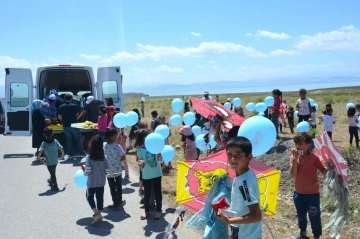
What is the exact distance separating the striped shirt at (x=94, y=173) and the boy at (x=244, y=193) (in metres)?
3.17

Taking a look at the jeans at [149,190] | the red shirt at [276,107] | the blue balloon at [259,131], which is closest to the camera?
the blue balloon at [259,131]

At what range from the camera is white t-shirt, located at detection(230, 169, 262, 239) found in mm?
2850

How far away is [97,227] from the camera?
5586 millimetres

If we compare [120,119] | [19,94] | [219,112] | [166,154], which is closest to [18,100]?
[19,94]

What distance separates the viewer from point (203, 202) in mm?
3830

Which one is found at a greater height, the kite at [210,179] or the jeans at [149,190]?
the kite at [210,179]

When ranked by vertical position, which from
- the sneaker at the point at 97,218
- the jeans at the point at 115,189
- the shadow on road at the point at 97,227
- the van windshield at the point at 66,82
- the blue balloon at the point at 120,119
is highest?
the van windshield at the point at 66,82

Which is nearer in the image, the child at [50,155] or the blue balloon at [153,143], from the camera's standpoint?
the blue balloon at [153,143]

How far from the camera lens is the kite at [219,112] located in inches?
178

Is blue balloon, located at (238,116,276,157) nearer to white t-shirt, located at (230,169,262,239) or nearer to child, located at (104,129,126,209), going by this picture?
white t-shirt, located at (230,169,262,239)

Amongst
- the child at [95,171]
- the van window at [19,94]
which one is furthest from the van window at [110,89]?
the child at [95,171]

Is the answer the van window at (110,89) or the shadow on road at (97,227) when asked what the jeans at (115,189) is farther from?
the van window at (110,89)

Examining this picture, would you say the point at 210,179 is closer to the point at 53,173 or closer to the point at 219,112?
the point at 219,112

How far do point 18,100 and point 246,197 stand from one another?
11.0m
